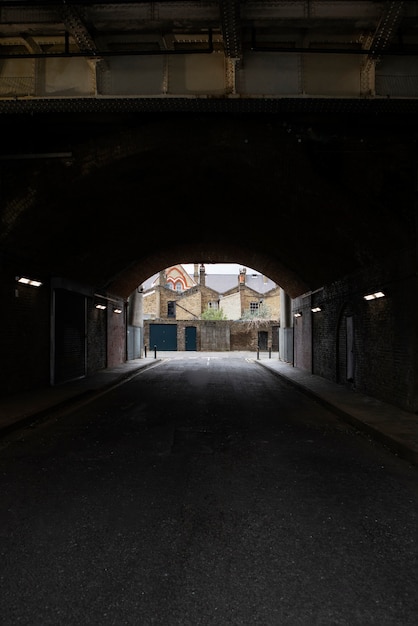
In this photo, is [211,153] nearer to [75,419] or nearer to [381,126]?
[381,126]

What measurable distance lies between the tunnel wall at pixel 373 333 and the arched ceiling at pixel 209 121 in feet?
2.29

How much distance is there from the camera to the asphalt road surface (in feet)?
9.16

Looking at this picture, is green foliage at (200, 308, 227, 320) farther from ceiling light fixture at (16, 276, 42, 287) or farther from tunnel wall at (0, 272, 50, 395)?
ceiling light fixture at (16, 276, 42, 287)

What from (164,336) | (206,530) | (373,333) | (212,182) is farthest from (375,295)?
(164,336)

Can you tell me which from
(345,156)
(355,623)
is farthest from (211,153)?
(355,623)

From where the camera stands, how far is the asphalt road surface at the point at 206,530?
279 centimetres

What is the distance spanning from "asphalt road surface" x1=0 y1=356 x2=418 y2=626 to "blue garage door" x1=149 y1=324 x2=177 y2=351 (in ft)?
134

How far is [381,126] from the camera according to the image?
8438mm

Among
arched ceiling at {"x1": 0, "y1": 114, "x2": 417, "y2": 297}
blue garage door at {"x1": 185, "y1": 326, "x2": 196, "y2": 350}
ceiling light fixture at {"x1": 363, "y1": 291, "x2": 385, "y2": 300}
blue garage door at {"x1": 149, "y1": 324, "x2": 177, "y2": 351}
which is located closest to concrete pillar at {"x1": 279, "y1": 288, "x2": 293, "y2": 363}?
arched ceiling at {"x1": 0, "y1": 114, "x2": 417, "y2": 297}

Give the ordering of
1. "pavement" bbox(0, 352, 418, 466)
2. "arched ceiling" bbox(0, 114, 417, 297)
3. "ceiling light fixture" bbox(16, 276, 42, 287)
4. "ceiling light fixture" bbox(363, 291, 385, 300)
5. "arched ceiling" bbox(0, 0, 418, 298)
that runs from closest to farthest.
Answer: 1. "arched ceiling" bbox(0, 0, 418, 298)
2. "pavement" bbox(0, 352, 418, 466)
3. "arched ceiling" bbox(0, 114, 417, 297)
4. "ceiling light fixture" bbox(363, 291, 385, 300)
5. "ceiling light fixture" bbox(16, 276, 42, 287)

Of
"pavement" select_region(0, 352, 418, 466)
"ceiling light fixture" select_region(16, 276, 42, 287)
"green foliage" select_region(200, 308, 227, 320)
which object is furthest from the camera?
"green foliage" select_region(200, 308, 227, 320)

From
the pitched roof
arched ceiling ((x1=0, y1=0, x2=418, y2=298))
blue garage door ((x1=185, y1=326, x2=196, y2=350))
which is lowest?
blue garage door ((x1=185, y1=326, x2=196, y2=350))

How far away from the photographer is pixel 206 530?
3.87 m

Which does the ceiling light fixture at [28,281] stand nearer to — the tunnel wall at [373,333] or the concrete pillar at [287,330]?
the tunnel wall at [373,333]
